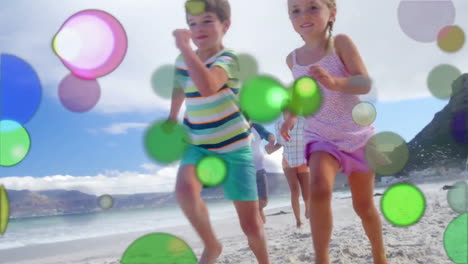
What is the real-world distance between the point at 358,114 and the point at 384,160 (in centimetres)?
27

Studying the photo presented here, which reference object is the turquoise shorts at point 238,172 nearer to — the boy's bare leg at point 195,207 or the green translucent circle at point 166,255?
the boy's bare leg at point 195,207

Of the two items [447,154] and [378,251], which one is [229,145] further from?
[447,154]

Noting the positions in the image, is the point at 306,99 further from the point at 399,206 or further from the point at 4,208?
the point at 4,208

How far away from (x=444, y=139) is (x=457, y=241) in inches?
814


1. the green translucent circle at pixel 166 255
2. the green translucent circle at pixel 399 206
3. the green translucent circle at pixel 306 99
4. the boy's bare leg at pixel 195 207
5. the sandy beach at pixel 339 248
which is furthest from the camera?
the green translucent circle at pixel 399 206

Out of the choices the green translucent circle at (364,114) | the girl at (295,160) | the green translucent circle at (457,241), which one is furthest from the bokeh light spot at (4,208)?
the green translucent circle at (457,241)

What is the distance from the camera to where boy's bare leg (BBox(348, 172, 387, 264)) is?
7.73 feet

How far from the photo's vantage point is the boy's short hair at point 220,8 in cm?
236

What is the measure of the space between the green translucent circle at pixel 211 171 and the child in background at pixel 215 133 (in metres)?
0.02

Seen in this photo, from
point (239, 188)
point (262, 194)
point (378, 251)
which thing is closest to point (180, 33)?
point (239, 188)

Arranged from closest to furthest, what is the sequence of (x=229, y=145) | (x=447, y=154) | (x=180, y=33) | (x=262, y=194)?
(x=180, y=33), (x=229, y=145), (x=262, y=194), (x=447, y=154)

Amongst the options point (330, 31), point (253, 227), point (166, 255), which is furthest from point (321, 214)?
point (166, 255)

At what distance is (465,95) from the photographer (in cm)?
2030

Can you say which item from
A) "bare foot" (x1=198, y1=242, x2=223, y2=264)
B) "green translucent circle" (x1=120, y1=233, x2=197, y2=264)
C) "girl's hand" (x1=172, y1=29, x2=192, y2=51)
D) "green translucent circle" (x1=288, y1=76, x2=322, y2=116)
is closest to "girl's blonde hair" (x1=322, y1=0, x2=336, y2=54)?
"green translucent circle" (x1=288, y1=76, x2=322, y2=116)
